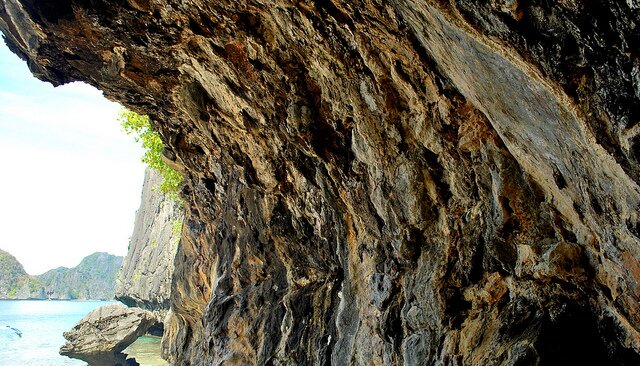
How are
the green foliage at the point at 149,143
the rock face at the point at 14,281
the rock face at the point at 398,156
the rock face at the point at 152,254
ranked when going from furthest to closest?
the rock face at the point at 14,281, the rock face at the point at 152,254, the green foliage at the point at 149,143, the rock face at the point at 398,156

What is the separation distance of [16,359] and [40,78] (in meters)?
42.9

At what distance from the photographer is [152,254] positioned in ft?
197

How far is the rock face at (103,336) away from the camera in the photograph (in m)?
32.8

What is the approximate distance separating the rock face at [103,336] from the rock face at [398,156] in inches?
925

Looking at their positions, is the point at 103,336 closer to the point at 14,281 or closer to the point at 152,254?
the point at 152,254

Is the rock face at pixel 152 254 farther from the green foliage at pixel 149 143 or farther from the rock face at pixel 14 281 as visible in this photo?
the rock face at pixel 14 281

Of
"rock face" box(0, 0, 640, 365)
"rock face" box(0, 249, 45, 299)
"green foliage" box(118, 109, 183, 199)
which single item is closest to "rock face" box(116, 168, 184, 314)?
"green foliage" box(118, 109, 183, 199)

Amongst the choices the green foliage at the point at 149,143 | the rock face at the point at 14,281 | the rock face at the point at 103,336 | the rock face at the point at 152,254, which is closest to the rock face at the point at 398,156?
the green foliage at the point at 149,143

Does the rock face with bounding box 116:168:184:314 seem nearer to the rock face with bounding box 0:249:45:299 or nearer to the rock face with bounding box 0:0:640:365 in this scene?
the rock face with bounding box 0:0:640:365

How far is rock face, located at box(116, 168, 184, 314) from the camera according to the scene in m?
55.2

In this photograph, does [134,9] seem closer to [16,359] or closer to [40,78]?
[40,78]

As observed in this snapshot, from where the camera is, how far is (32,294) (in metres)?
193

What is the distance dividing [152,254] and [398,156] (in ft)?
191

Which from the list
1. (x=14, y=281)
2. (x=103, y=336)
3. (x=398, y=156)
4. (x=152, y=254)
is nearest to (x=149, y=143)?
(x=398, y=156)
